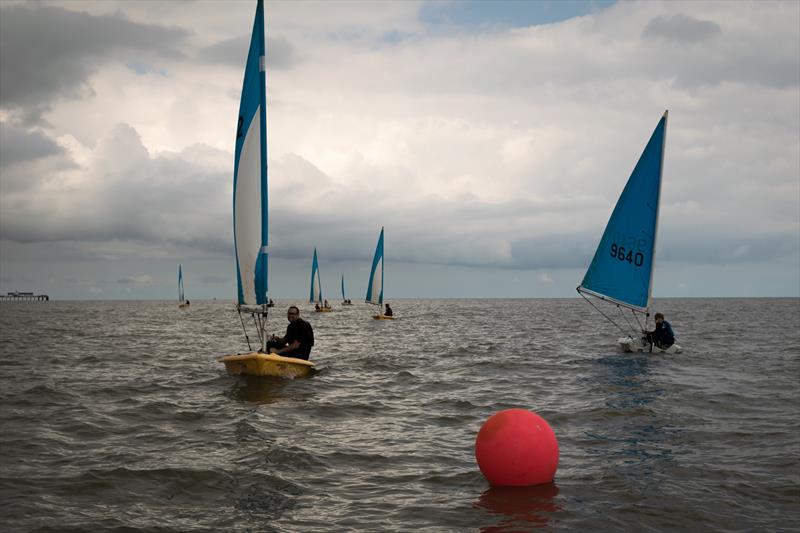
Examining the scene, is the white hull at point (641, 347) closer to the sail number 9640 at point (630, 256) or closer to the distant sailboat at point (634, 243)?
the distant sailboat at point (634, 243)

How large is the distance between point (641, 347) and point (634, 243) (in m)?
4.08

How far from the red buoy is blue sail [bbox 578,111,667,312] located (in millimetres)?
17311

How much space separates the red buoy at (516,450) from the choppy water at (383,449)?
0.60 ft

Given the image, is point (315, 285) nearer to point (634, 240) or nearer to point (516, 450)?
point (634, 240)

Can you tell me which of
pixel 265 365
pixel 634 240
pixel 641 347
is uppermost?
pixel 634 240

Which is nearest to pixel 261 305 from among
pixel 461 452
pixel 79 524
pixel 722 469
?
pixel 461 452

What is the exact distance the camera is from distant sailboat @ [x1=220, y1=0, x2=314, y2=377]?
17047 mm

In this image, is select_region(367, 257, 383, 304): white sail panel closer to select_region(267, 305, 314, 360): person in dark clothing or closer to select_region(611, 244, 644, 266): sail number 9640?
select_region(611, 244, 644, 266): sail number 9640

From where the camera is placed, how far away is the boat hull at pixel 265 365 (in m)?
16.0

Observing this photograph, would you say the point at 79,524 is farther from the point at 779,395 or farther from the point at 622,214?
the point at 622,214

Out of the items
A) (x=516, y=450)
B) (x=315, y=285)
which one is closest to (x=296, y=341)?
(x=516, y=450)

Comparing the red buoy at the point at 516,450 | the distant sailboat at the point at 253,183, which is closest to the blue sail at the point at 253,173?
the distant sailboat at the point at 253,183

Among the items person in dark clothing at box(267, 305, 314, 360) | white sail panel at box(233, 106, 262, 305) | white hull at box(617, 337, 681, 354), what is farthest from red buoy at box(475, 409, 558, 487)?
white hull at box(617, 337, 681, 354)

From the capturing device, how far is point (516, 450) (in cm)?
757
